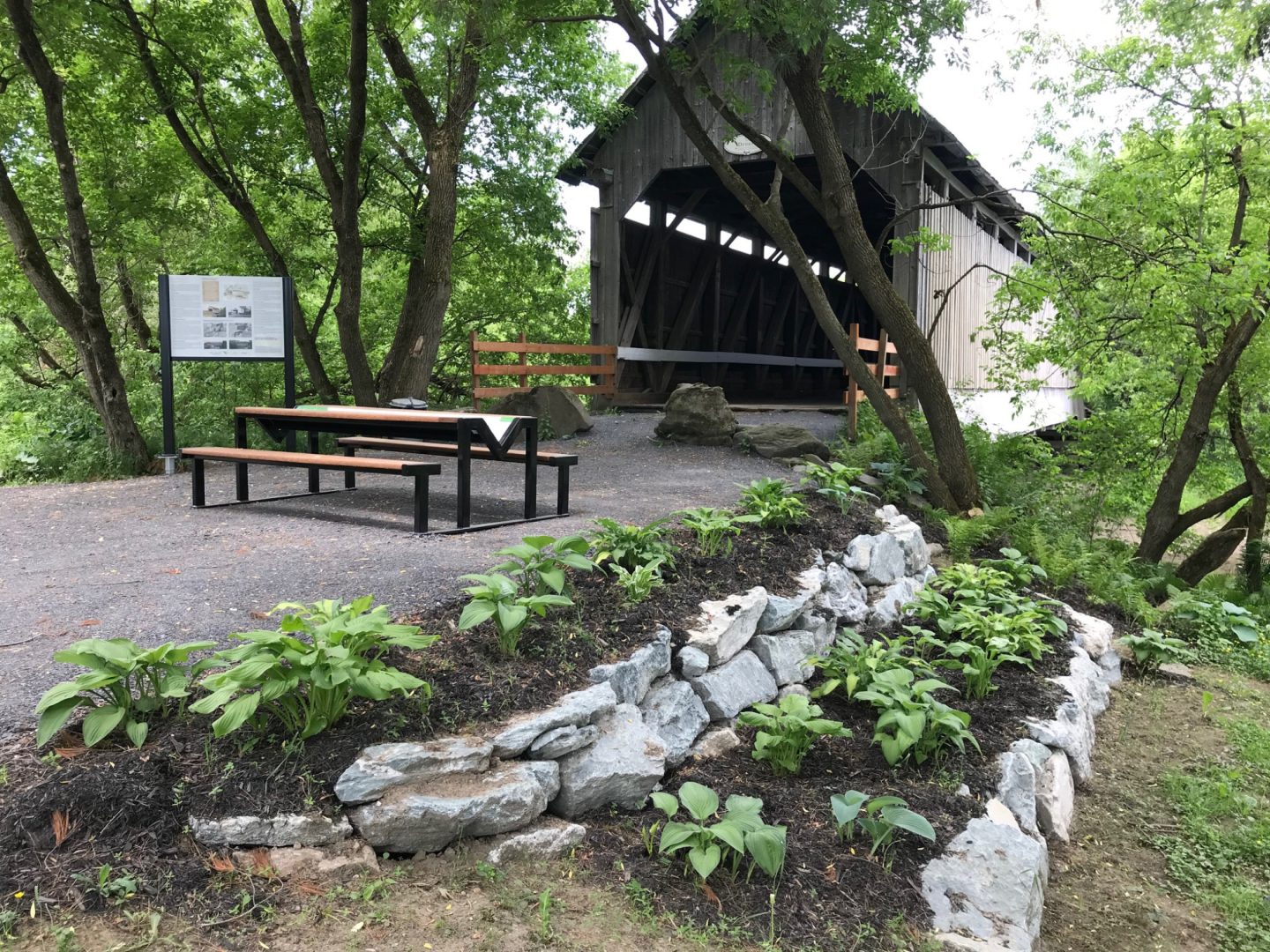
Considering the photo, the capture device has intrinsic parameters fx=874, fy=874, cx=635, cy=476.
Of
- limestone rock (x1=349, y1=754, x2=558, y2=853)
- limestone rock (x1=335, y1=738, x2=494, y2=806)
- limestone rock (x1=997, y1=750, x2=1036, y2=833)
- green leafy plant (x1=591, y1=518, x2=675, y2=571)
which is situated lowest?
limestone rock (x1=997, y1=750, x2=1036, y2=833)

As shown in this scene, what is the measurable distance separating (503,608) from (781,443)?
669 cm

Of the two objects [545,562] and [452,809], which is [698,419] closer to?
[545,562]

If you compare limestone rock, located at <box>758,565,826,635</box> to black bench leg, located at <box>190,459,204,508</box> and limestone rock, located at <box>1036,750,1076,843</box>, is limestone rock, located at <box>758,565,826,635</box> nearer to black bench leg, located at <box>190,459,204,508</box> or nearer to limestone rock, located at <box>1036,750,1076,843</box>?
limestone rock, located at <box>1036,750,1076,843</box>

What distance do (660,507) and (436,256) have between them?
227 inches

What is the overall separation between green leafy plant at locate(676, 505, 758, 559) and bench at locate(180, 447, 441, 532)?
61.1 inches

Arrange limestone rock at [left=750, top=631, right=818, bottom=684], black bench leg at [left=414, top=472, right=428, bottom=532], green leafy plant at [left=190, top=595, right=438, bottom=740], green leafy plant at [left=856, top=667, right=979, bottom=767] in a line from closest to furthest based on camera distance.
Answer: green leafy plant at [left=190, top=595, right=438, bottom=740], green leafy plant at [left=856, top=667, right=979, bottom=767], limestone rock at [left=750, top=631, right=818, bottom=684], black bench leg at [left=414, top=472, right=428, bottom=532]

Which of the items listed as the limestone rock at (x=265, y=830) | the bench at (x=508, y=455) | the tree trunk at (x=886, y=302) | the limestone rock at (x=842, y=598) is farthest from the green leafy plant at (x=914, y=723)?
the tree trunk at (x=886, y=302)

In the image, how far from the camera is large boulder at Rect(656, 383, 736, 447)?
1044cm

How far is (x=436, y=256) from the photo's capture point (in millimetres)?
10789

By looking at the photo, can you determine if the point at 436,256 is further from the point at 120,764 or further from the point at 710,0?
the point at 120,764

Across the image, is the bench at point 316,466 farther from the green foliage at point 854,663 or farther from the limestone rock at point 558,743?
the green foliage at point 854,663

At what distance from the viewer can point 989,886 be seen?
124 inches

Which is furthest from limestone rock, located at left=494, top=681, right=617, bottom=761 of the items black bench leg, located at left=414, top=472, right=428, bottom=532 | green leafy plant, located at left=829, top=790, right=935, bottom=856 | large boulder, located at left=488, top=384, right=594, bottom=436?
large boulder, located at left=488, top=384, right=594, bottom=436

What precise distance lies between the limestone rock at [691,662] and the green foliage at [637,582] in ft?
1.07
